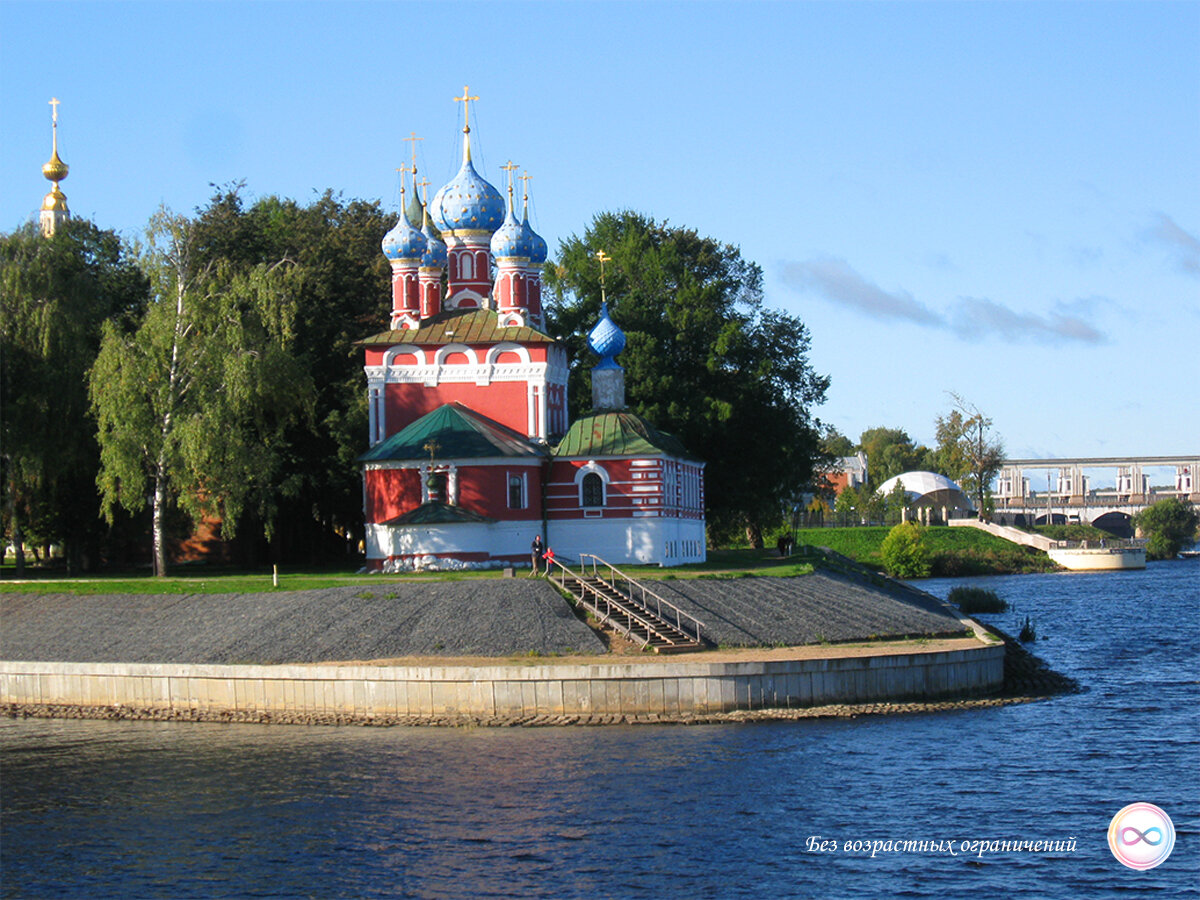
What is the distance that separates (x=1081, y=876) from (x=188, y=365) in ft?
105

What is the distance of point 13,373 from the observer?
147 feet

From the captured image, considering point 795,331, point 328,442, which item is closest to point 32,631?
point 328,442

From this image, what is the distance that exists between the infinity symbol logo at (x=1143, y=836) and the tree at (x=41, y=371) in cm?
3365

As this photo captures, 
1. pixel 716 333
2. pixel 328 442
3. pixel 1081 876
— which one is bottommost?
pixel 1081 876

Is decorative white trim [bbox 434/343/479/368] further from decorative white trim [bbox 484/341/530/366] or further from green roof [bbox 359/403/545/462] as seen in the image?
green roof [bbox 359/403/545/462]

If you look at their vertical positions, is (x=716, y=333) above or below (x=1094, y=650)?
above

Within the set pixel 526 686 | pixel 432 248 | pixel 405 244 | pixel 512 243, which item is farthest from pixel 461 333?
pixel 526 686

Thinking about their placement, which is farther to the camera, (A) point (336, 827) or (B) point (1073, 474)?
(B) point (1073, 474)

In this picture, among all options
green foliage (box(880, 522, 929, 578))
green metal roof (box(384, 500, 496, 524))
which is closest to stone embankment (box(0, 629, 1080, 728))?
green metal roof (box(384, 500, 496, 524))

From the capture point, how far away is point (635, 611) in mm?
37469

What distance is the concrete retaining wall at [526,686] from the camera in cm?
3131

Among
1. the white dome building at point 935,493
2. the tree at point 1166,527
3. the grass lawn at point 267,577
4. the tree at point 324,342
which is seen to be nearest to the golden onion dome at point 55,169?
the tree at point 324,342

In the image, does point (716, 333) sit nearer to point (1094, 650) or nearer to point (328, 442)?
point (328, 442)

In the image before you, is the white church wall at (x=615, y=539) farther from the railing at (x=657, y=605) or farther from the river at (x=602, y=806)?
the river at (x=602, y=806)
